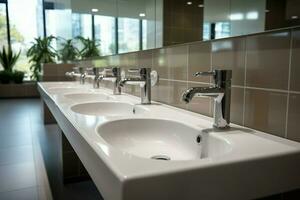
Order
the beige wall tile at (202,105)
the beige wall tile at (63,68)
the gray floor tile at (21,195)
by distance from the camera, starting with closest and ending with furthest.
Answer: the beige wall tile at (202,105) < the gray floor tile at (21,195) < the beige wall tile at (63,68)

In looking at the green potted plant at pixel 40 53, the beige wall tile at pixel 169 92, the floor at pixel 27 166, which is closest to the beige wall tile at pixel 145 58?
the beige wall tile at pixel 169 92

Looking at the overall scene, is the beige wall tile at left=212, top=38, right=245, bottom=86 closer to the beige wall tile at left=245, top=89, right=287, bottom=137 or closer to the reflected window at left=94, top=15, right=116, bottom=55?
the beige wall tile at left=245, top=89, right=287, bottom=137

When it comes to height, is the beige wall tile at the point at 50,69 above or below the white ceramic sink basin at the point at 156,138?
above

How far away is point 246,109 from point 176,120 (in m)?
0.25

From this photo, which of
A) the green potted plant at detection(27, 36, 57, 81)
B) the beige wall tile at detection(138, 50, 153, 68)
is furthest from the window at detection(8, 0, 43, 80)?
the beige wall tile at detection(138, 50, 153, 68)

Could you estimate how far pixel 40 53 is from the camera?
6.61m

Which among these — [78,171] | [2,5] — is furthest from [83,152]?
[2,5]

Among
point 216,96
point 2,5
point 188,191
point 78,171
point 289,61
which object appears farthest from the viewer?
point 2,5

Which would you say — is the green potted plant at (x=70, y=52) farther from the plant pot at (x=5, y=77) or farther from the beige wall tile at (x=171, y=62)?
the beige wall tile at (x=171, y=62)

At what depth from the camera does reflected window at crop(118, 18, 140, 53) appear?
1.82 m

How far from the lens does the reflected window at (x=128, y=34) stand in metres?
1.82

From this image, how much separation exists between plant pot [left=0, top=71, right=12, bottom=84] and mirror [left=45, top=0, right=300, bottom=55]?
5.18 meters

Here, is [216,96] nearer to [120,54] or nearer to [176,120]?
[176,120]

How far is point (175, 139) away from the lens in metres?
0.97
